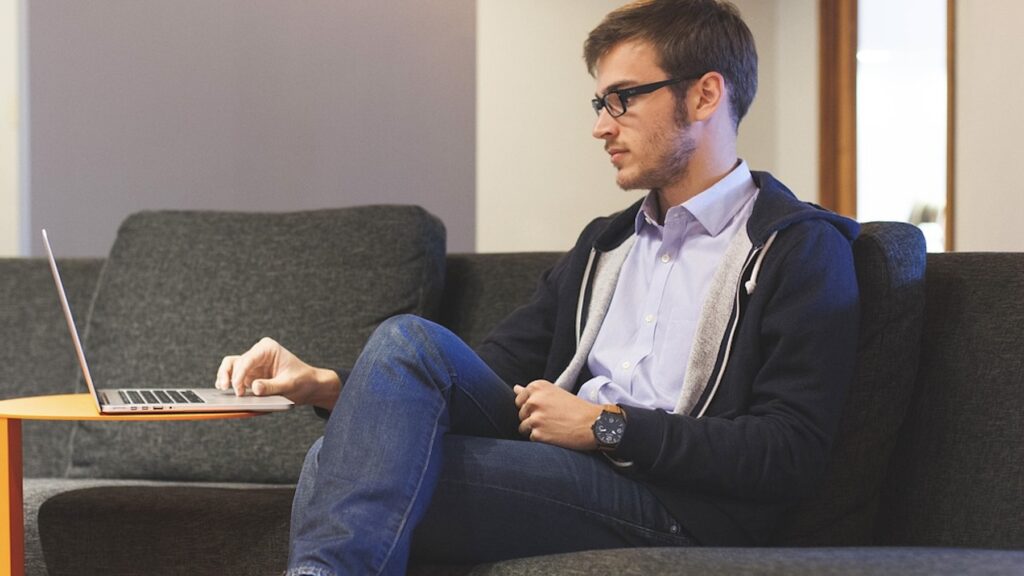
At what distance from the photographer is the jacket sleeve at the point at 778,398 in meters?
1.51

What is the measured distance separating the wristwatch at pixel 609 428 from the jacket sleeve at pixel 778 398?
0.01 m

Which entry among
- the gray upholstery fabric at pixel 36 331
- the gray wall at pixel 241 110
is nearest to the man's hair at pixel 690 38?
the gray upholstery fabric at pixel 36 331

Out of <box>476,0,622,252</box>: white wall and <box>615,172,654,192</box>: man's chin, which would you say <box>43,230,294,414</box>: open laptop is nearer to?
<box>615,172,654,192</box>: man's chin

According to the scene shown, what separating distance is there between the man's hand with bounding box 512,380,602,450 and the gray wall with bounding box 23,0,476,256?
87.4 inches

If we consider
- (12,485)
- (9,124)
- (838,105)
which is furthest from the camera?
(838,105)

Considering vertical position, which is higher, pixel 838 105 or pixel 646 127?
pixel 838 105

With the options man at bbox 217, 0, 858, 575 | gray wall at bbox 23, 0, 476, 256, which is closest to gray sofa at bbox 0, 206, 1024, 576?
man at bbox 217, 0, 858, 575

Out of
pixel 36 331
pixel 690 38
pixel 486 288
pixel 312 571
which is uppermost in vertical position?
pixel 690 38

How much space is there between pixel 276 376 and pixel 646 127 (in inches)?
→ 25.5

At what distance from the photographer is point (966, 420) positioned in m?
1.73

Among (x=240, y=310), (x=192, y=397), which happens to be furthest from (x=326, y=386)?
(x=240, y=310)

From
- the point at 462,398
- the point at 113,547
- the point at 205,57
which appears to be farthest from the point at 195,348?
the point at 205,57

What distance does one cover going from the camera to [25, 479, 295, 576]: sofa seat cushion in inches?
77.1

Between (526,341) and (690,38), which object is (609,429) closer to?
(526,341)
